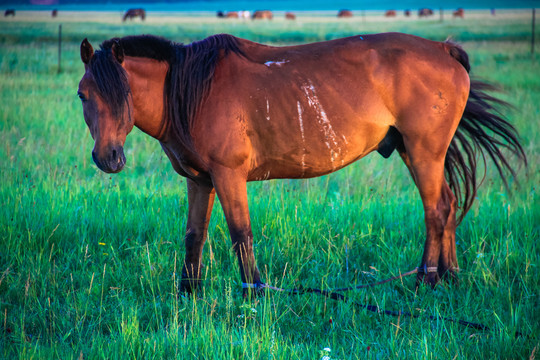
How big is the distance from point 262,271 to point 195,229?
2.26 ft

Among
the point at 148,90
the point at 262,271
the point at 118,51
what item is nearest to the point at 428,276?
the point at 262,271

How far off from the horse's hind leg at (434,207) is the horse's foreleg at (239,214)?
138 centimetres

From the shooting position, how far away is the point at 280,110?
12.8 feet

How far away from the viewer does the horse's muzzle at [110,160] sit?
3.47 meters

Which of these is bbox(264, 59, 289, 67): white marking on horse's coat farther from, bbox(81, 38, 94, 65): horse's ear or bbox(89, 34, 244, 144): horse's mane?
bbox(81, 38, 94, 65): horse's ear

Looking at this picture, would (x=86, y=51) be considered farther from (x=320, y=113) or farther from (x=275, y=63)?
(x=320, y=113)

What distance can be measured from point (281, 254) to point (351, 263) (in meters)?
0.62

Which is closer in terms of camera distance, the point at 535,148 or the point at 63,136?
the point at 535,148

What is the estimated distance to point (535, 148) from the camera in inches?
329

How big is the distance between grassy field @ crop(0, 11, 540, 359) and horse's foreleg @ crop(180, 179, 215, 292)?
129 millimetres

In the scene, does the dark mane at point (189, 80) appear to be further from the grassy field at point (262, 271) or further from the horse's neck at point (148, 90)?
the grassy field at point (262, 271)

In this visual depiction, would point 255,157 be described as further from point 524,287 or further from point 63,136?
point 63,136

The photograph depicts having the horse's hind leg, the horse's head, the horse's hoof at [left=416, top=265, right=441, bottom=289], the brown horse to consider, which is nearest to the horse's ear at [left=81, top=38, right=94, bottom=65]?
the horse's head

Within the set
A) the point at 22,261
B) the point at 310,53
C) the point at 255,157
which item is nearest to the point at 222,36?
the point at 310,53
